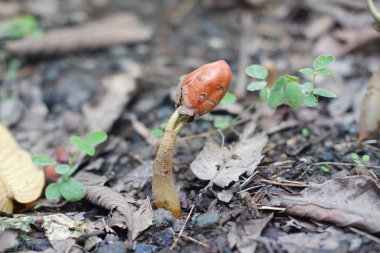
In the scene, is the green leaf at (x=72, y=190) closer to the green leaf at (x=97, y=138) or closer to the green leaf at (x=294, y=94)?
the green leaf at (x=97, y=138)

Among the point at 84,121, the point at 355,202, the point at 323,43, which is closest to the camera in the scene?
the point at 355,202

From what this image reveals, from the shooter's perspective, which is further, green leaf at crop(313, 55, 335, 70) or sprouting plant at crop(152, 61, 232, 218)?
green leaf at crop(313, 55, 335, 70)

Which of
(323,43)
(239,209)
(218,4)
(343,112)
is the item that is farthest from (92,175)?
(218,4)

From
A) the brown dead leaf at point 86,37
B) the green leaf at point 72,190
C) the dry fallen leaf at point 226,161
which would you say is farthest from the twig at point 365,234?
the brown dead leaf at point 86,37

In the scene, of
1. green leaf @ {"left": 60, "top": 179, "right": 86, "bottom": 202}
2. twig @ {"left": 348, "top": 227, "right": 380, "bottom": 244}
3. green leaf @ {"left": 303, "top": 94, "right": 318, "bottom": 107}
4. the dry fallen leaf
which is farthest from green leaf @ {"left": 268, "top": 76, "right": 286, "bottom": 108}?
green leaf @ {"left": 60, "top": 179, "right": 86, "bottom": 202}

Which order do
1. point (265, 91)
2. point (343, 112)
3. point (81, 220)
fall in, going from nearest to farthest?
point (81, 220) < point (265, 91) < point (343, 112)

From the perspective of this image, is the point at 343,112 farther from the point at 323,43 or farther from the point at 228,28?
the point at 228,28

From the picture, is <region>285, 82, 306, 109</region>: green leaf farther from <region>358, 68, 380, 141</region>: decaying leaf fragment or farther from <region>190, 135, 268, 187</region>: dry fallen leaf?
<region>358, 68, 380, 141</region>: decaying leaf fragment
